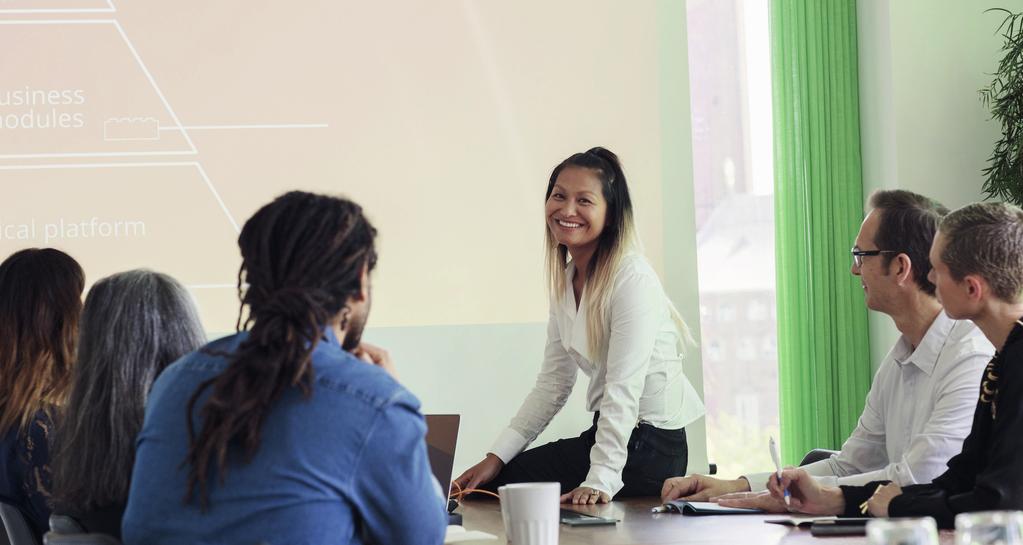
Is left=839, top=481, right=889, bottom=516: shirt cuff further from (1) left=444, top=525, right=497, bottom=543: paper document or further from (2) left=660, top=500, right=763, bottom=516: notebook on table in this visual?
(1) left=444, top=525, right=497, bottom=543: paper document

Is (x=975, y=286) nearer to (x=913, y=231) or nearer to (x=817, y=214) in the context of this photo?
(x=913, y=231)

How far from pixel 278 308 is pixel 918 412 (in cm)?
151

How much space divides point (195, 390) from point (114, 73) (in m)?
3.09

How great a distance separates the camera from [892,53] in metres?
4.56

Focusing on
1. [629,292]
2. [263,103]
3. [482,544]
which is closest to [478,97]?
[263,103]

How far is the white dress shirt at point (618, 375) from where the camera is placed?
115 inches

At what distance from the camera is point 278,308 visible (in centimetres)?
145

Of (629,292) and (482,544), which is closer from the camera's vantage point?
(482,544)

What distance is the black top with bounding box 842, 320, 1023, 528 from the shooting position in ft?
5.98

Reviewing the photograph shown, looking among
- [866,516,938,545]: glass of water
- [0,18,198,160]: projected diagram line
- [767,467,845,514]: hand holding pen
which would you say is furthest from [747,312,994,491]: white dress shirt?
[0,18,198,160]: projected diagram line

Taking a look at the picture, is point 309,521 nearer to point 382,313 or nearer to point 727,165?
point 382,313

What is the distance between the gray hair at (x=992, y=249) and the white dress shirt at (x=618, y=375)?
1.04 meters

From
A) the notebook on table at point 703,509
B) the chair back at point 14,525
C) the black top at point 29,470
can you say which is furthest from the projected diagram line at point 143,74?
the notebook on table at point 703,509

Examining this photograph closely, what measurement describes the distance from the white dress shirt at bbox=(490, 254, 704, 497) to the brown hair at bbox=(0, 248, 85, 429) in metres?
1.20
